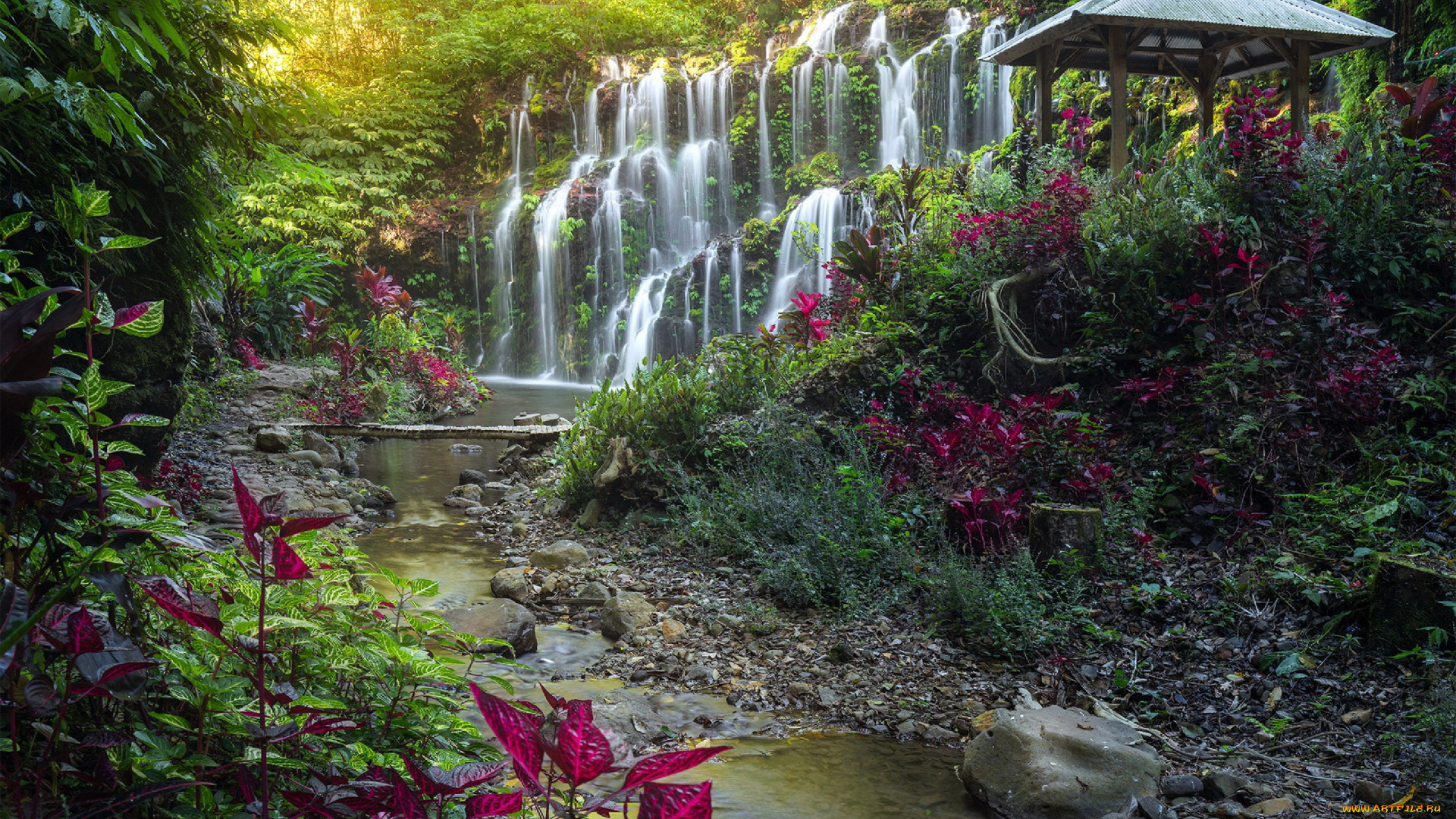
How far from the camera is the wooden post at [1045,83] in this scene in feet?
26.6

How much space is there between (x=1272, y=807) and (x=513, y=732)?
2635 mm

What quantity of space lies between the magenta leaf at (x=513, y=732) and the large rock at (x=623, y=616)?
327 cm

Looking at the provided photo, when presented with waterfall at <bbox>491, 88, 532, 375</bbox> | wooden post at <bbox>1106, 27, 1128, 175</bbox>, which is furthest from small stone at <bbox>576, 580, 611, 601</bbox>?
waterfall at <bbox>491, 88, 532, 375</bbox>

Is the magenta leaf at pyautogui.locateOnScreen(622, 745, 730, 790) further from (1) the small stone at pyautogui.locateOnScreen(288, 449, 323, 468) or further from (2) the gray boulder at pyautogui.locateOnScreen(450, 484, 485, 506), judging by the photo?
(1) the small stone at pyautogui.locateOnScreen(288, 449, 323, 468)

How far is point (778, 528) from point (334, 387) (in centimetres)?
741

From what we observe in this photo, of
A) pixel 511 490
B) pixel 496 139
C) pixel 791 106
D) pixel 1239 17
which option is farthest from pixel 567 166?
pixel 1239 17

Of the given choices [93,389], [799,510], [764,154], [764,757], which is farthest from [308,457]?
[764,154]

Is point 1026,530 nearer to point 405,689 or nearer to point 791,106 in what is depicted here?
point 405,689

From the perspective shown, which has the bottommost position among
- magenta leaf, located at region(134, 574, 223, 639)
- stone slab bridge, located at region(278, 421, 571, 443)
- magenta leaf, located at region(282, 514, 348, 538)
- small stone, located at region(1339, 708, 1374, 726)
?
small stone, located at region(1339, 708, 1374, 726)

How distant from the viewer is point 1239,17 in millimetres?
7055

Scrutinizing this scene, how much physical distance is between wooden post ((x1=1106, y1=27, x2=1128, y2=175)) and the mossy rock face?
4883 mm

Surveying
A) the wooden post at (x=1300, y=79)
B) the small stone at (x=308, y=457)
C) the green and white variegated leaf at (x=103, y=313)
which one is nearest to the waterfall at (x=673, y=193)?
the wooden post at (x=1300, y=79)

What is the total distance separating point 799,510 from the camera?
4812mm

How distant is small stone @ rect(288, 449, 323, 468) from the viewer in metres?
7.35
